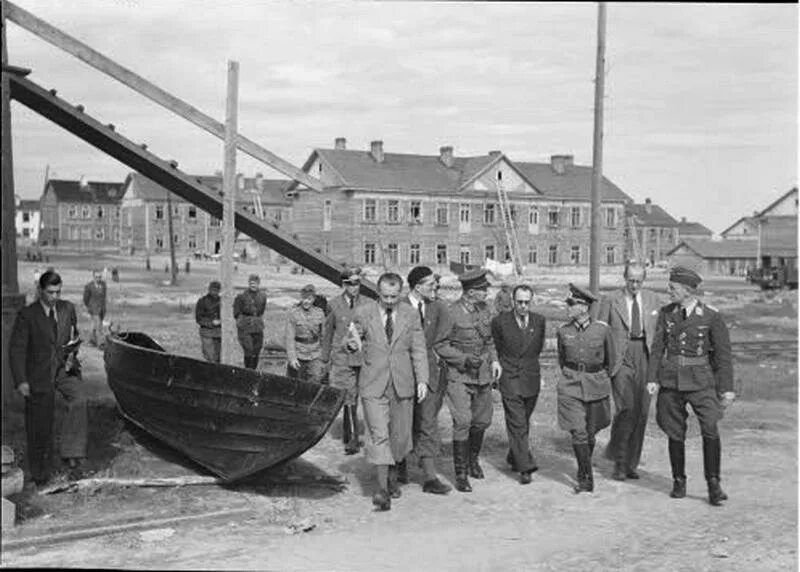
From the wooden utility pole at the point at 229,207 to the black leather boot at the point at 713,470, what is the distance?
3.98 metres

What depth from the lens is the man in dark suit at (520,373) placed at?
721 cm

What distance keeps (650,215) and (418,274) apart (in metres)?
2.64

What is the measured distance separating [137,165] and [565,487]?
170 inches

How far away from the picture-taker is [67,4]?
584cm

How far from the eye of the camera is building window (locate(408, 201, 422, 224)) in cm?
791

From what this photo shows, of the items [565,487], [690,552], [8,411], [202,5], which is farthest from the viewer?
[565,487]

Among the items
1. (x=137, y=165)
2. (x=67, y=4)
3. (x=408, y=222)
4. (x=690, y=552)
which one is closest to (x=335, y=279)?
(x=408, y=222)

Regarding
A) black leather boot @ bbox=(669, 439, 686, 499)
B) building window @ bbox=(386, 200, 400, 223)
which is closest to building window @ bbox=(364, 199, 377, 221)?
building window @ bbox=(386, 200, 400, 223)

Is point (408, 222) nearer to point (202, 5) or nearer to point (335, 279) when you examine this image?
point (335, 279)

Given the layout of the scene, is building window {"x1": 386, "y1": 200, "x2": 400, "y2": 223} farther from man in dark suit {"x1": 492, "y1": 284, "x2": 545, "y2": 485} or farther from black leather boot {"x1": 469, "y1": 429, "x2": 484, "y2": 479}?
black leather boot {"x1": 469, "y1": 429, "x2": 484, "y2": 479}

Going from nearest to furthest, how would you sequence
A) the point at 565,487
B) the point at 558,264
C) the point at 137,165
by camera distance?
1. the point at 565,487
2. the point at 137,165
3. the point at 558,264

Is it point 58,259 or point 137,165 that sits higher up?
point 137,165

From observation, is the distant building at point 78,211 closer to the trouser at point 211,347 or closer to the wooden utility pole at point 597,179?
the trouser at point 211,347

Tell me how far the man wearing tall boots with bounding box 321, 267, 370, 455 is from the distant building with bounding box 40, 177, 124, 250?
86.6 inches
